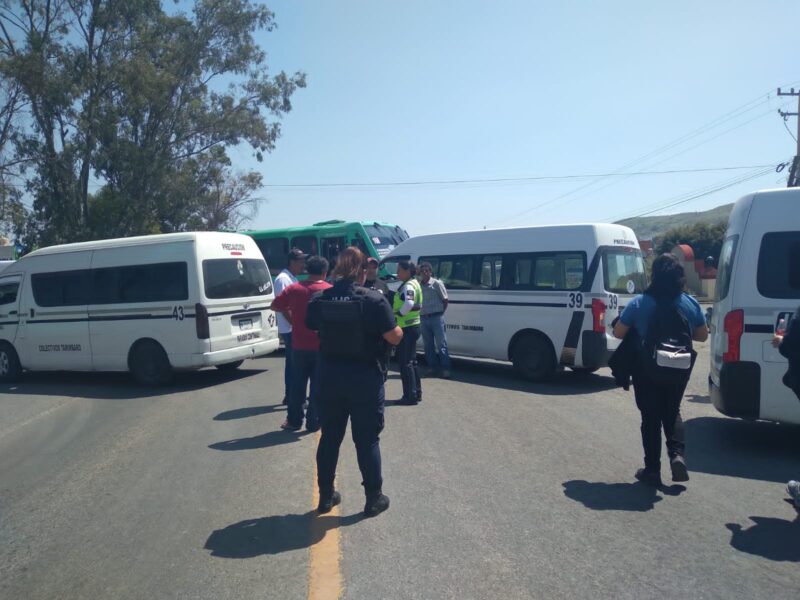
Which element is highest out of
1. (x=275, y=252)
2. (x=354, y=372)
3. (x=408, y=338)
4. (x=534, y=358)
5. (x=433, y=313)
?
(x=275, y=252)

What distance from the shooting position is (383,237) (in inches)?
746

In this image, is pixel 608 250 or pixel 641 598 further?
pixel 608 250

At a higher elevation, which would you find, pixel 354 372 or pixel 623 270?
pixel 623 270

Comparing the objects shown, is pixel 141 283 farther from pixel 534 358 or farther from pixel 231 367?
pixel 534 358

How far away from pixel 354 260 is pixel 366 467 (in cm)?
155

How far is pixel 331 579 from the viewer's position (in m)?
4.07

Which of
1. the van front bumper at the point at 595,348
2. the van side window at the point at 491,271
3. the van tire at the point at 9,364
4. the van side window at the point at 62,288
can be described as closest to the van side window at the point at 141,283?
the van side window at the point at 62,288

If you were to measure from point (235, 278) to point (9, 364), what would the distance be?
5016 mm

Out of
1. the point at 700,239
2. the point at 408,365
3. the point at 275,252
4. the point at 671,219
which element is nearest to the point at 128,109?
the point at 275,252

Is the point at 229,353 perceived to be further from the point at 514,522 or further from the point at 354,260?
the point at 514,522

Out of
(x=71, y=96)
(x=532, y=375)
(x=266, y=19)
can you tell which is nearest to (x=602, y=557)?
(x=532, y=375)

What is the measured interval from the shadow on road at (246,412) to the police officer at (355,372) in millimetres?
4010

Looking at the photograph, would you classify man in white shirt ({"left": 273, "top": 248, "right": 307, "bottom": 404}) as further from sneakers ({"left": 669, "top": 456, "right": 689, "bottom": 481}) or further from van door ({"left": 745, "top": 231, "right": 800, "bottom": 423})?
van door ({"left": 745, "top": 231, "right": 800, "bottom": 423})

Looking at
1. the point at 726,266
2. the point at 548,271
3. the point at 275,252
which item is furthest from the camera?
the point at 275,252
